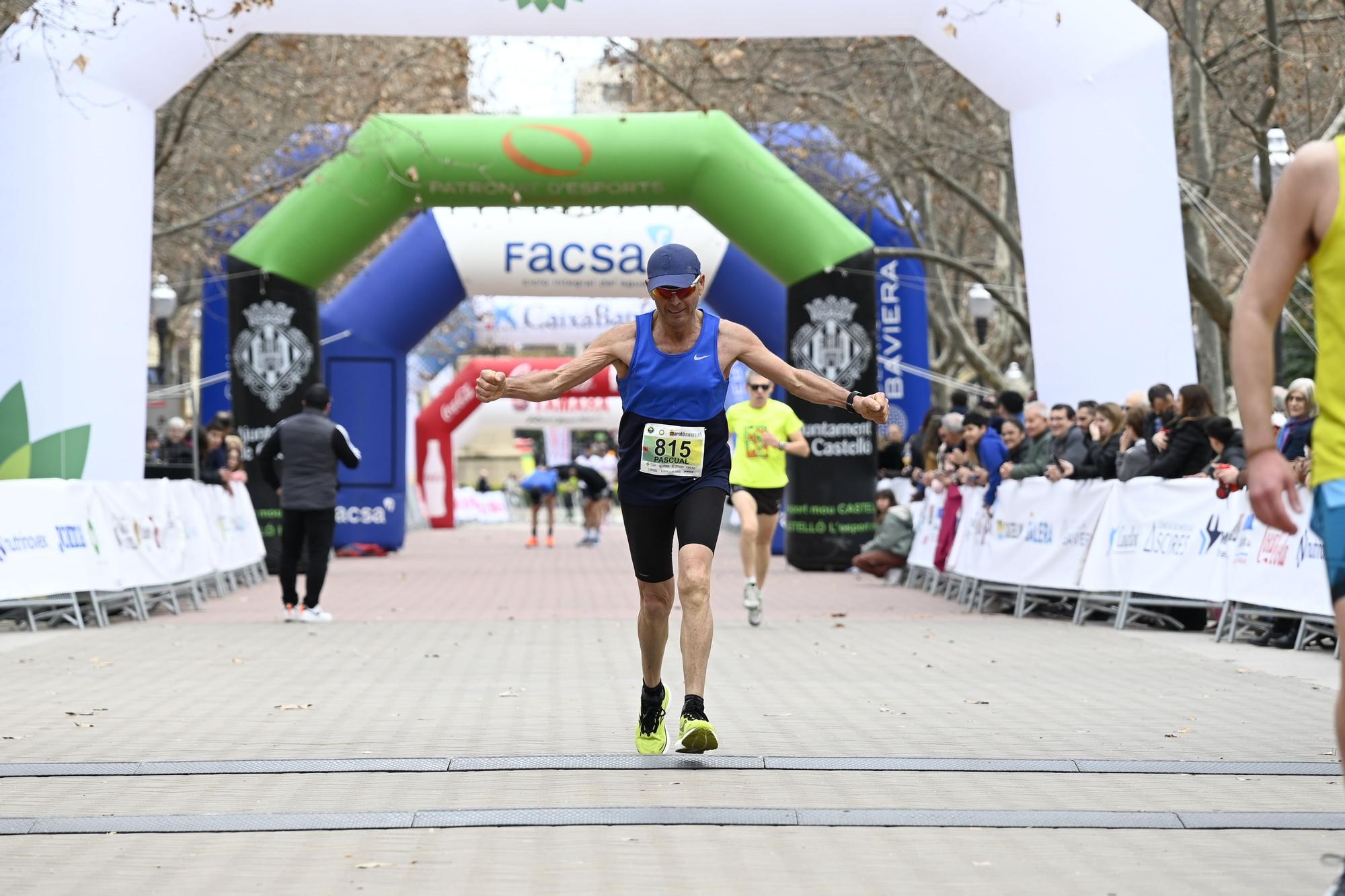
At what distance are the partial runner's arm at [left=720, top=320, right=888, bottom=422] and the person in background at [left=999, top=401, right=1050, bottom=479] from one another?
7.70 m

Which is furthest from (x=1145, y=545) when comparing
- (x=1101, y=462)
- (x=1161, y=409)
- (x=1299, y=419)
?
(x=1299, y=419)

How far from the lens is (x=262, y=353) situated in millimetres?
20188

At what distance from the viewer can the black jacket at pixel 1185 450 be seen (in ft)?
41.0

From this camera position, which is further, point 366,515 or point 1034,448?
point 366,515

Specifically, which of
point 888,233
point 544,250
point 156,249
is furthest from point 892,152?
point 156,249

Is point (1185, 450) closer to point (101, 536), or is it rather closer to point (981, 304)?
point (101, 536)

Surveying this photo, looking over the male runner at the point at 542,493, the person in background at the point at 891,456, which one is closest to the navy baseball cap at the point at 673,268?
the person in background at the point at 891,456

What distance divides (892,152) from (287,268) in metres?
9.36

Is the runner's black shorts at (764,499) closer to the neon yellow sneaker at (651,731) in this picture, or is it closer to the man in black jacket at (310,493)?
the man in black jacket at (310,493)

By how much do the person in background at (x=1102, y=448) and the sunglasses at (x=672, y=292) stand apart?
7.57m

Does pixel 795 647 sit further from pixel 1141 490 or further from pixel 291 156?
pixel 291 156

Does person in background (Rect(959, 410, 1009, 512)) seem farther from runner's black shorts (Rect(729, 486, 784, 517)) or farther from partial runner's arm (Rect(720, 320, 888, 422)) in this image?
partial runner's arm (Rect(720, 320, 888, 422))

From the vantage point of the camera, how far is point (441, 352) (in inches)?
1610

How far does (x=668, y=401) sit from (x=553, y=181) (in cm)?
1312
